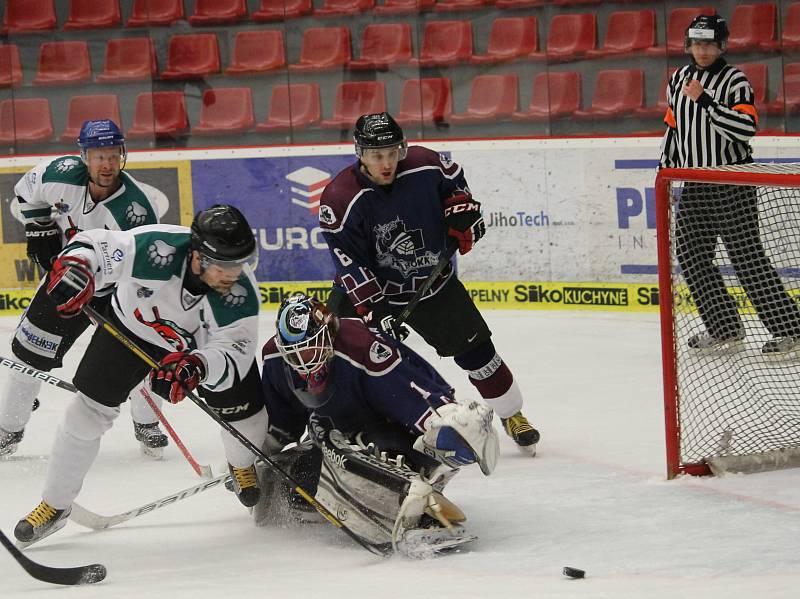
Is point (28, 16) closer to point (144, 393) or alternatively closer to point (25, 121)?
point (25, 121)

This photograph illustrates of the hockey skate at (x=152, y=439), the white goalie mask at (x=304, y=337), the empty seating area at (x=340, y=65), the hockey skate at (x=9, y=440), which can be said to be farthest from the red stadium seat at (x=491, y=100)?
the white goalie mask at (x=304, y=337)

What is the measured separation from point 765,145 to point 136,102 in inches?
138

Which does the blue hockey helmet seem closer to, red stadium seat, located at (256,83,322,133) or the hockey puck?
the hockey puck

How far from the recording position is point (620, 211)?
657cm

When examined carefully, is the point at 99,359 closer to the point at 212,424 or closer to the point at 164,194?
the point at 212,424

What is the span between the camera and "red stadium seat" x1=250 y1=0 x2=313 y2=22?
24.4 ft

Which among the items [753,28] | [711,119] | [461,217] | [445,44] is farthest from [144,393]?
[753,28]

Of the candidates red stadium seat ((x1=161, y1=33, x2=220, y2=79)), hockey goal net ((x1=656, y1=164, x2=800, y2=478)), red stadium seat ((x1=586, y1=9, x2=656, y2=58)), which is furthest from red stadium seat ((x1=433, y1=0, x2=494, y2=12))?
hockey goal net ((x1=656, y1=164, x2=800, y2=478))

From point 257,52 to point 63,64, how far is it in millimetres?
1145

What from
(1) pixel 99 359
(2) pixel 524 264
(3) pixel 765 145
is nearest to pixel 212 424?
(1) pixel 99 359

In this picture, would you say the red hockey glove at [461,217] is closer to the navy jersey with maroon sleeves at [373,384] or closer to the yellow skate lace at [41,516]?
the navy jersey with maroon sleeves at [373,384]

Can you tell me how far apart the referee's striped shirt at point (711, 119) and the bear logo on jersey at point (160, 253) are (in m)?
2.65

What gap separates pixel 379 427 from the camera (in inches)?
131

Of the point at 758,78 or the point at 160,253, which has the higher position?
the point at 758,78
